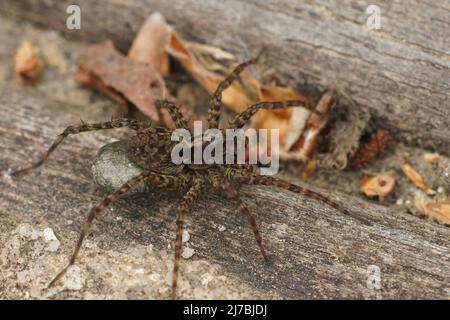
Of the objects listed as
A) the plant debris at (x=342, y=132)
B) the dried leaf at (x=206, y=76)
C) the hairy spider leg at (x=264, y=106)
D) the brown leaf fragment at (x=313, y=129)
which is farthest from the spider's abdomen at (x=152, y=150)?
the plant debris at (x=342, y=132)

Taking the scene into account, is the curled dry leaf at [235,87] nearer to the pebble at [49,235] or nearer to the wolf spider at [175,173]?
the wolf spider at [175,173]

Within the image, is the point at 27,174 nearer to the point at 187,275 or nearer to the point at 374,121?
the point at 187,275

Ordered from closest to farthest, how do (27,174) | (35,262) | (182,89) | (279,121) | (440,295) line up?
(440,295) → (35,262) → (27,174) → (279,121) → (182,89)

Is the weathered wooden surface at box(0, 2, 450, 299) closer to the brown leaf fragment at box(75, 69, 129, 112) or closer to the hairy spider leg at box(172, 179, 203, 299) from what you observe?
the hairy spider leg at box(172, 179, 203, 299)

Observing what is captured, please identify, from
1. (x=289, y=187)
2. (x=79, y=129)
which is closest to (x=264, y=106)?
(x=289, y=187)

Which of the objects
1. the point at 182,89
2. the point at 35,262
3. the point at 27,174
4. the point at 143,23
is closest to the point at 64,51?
the point at 143,23

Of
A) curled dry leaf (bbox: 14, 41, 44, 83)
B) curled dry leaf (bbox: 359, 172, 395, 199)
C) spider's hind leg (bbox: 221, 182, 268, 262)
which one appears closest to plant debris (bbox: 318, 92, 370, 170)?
curled dry leaf (bbox: 359, 172, 395, 199)

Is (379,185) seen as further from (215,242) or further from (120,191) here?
(120,191)
